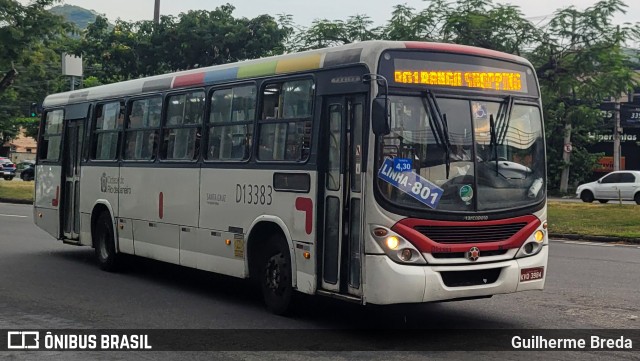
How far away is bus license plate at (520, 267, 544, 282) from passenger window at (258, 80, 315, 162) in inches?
Result: 101

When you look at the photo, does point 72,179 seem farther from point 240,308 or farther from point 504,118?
point 504,118

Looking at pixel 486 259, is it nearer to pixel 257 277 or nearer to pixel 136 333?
pixel 257 277

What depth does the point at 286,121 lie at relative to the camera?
9.92 meters

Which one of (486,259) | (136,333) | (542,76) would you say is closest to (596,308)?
(486,259)

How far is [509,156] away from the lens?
356 inches

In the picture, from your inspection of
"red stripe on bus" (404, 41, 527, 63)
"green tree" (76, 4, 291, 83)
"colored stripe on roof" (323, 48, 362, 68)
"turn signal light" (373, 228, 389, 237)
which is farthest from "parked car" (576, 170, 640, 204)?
"turn signal light" (373, 228, 389, 237)

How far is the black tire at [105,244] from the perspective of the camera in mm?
13805

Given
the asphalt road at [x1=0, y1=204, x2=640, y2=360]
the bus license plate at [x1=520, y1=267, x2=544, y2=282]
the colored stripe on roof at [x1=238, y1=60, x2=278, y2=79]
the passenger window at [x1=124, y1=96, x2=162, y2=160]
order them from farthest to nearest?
the passenger window at [x1=124, y1=96, x2=162, y2=160], the colored stripe on roof at [x1=238, y1=60, x2=278, y2=79], the asphalt road at [x1=0, y1=204, x2=640, y2=360], the bus license plate at [x1=520, y1=267, x2=544, y2=282]

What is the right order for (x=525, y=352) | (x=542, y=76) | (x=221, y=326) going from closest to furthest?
(x=525, y=352) < (x=221, y=326) < (x=542, y=76)

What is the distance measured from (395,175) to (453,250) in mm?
917

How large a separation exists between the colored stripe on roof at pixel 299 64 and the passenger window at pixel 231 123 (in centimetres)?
60

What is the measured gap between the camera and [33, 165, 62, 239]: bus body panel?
50.9ft

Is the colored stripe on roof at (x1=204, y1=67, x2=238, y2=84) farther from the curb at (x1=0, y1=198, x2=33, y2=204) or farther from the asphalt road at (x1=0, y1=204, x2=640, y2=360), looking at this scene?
the curb at (x1=0, y1=198, x2=33, y2=204)

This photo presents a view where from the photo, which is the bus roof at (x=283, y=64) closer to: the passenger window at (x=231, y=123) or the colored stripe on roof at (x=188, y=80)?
the colored stripe on roof at (x=188, y=80)
